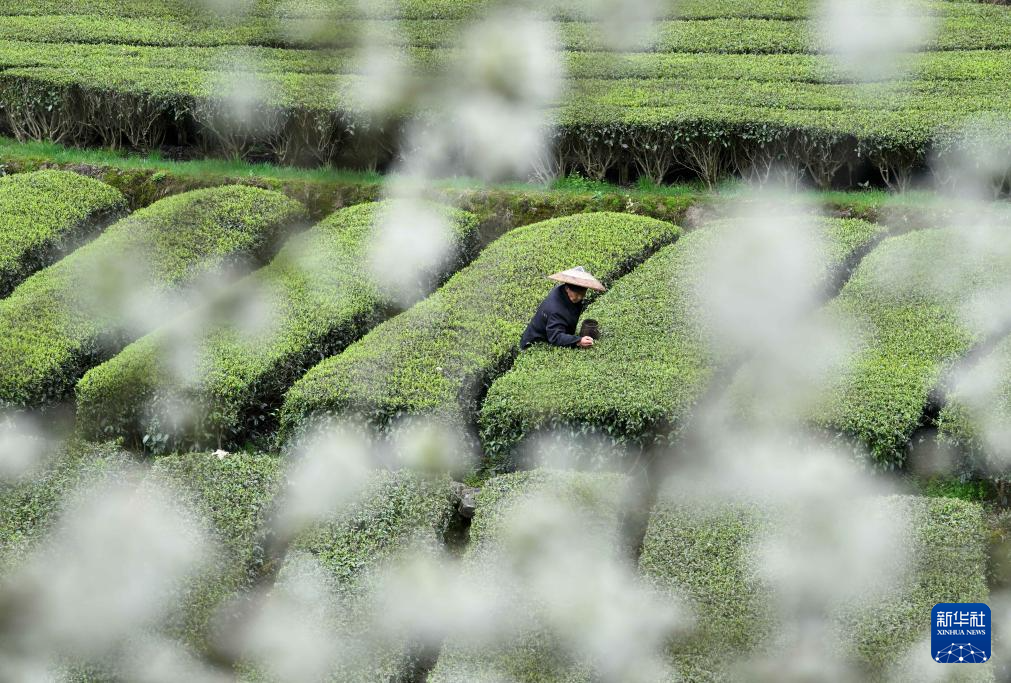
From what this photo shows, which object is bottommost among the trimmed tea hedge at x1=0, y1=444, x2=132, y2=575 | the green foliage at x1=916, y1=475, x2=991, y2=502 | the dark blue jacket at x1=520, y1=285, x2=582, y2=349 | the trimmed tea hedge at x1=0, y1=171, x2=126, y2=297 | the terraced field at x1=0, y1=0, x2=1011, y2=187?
the green foliage at x1=916, y1=475, x2=991, y2=502

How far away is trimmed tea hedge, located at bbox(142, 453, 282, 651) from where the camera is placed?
7.55 meters

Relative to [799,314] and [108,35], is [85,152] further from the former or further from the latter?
[799,314]

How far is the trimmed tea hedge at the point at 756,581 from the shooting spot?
6.70m

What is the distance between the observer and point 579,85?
14258 mm

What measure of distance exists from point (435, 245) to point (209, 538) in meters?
4.46

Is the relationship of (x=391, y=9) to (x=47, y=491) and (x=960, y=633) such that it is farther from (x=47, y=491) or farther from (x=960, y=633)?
(x=960, y=633)

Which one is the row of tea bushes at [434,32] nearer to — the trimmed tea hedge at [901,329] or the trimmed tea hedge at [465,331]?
the trimmed tea hedge at [465,331]

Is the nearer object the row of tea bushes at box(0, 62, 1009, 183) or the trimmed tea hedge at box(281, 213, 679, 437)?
the trimmed tea hedge at box(281, 213, 679, 437)

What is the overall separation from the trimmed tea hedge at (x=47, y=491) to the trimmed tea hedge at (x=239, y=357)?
0.45 metres

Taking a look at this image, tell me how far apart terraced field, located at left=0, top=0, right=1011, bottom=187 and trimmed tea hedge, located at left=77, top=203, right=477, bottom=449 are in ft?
8.78

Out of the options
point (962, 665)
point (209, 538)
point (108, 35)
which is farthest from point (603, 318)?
point (108, 35)

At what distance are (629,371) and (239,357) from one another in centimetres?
321

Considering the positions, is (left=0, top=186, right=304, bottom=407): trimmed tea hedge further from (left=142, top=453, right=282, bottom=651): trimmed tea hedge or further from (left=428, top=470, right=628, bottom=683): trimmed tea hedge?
(left=428, top=470, right=628, bottom=683): trimmed tea hedge

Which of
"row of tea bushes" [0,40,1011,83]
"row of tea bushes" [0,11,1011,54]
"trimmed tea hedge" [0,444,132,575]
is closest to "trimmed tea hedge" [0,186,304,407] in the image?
"trimmed tea hedge" [0,444,132,575]
